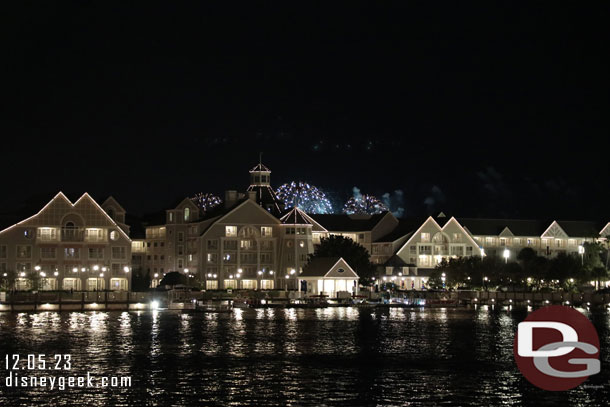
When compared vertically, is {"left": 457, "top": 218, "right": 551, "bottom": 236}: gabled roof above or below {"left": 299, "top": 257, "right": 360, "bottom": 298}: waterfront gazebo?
above

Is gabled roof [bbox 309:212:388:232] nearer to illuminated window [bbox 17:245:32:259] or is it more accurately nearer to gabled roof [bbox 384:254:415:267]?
gabled roof [bbox 384:254:415:267]

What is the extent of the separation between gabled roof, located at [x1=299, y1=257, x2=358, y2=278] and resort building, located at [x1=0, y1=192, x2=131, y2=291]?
2333cm

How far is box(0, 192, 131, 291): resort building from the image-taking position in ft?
400

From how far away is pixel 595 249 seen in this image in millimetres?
149625

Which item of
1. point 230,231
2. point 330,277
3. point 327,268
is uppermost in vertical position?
point 230,231

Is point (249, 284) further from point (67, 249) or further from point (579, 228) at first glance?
point (579, 228)

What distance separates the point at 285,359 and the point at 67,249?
68.5 meters

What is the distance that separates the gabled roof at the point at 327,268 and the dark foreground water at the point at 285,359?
24.5m

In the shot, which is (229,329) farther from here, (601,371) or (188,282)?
(188,282)

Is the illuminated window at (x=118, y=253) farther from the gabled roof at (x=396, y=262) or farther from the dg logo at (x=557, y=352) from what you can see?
the dg logo at (x=557, y=352)

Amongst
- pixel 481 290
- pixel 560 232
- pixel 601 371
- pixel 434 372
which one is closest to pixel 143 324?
pixel 434 372

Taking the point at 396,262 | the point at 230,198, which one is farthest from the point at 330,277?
the point at 230,198

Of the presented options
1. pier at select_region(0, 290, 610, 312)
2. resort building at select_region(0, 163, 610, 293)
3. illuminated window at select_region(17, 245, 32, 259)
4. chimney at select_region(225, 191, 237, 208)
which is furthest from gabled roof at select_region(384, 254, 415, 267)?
illuminated window at select_region(17, 245, 32, 259)
